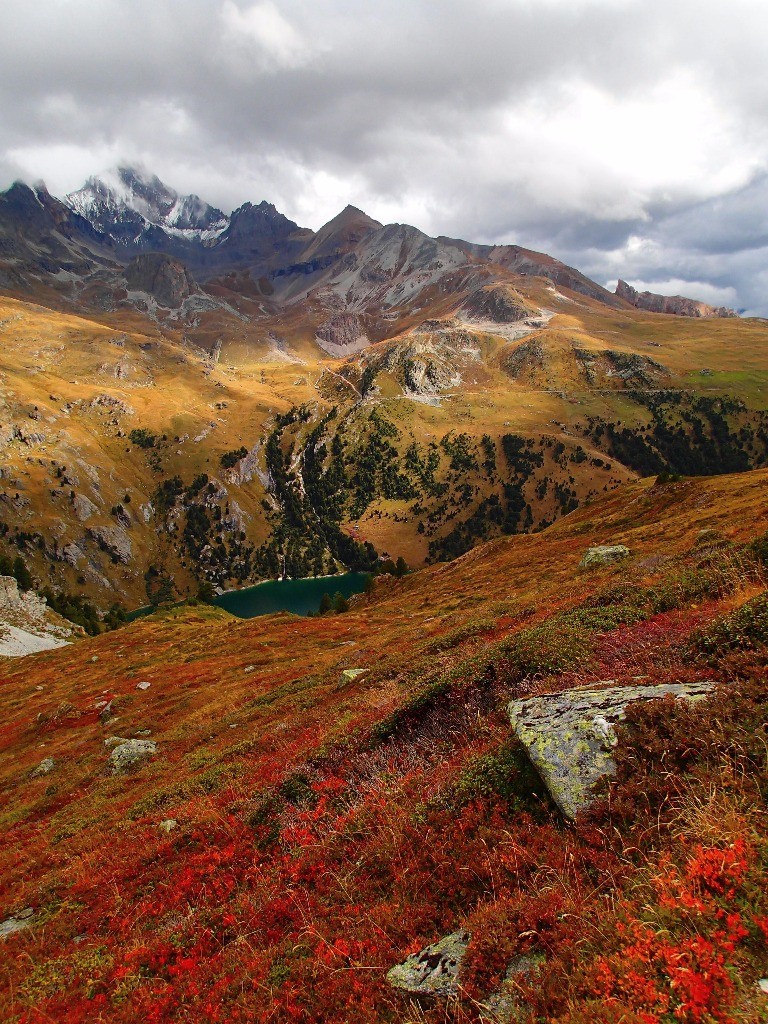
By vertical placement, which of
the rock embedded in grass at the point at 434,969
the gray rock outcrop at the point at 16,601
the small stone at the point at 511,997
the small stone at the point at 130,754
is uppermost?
the small stone at the point at 511,997

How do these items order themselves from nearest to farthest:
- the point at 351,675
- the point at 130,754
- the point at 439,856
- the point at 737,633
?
the point at 439,856
the point at 737,633
the point at 130,754
the point at 351,675

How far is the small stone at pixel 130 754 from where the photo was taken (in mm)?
24578

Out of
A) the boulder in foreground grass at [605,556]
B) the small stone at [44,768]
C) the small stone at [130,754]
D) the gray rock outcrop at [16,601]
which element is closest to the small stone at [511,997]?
the small stone at [130,754]

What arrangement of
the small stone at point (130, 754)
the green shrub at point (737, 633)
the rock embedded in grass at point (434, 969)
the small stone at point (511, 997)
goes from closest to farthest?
the small stone at point (511, 997)
the rock embedded in grass at point (434, 969)
the green shrub at point (737, 633)
the small stone at point (130, 754)

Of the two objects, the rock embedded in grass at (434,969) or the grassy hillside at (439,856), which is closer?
the grassy hillside at (439,856)

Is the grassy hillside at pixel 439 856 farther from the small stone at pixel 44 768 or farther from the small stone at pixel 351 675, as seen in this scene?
the small stone at pixel 44 768

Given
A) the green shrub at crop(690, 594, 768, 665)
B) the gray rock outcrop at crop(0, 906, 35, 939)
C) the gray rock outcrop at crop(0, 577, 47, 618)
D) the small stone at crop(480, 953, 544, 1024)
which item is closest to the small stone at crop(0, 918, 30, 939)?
the gray rock outcrop at crop(0, 906, 35, 939)

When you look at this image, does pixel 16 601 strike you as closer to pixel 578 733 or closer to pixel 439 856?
pixel 439 856

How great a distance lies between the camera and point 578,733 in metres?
8.14

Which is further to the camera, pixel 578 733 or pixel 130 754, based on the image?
pixel 130 754

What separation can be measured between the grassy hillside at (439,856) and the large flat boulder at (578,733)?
11.6 inches

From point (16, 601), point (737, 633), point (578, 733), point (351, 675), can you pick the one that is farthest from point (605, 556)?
point (16, 601)

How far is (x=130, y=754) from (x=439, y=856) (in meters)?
24.0

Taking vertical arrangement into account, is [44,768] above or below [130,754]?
below
